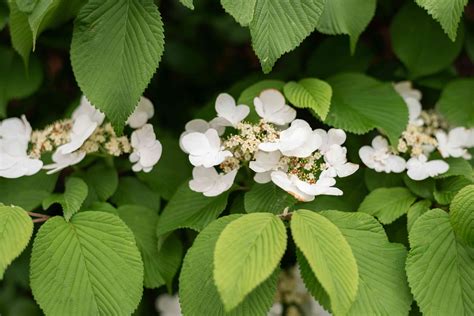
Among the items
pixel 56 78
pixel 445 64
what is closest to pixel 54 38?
pixel 56 78

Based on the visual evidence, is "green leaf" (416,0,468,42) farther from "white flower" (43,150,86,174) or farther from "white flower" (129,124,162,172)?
"white flower" (43,150,86,174)

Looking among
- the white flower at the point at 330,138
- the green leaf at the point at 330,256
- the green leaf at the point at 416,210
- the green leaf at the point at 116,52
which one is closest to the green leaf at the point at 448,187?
the green leaf at the point at 416,210

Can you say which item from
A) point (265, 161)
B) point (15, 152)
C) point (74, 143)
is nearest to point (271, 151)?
point (265, 161)

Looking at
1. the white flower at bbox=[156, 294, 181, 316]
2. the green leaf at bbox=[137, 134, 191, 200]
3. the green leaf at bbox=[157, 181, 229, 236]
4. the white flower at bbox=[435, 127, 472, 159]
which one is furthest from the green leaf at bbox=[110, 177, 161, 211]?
the white flower at bbox=[435, 127, 472, 159]

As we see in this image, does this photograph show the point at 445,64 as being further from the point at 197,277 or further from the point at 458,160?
the point at 197,277

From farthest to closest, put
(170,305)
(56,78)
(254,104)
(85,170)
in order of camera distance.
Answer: (56,78) < (170,305) < (85,170) < (254,104)

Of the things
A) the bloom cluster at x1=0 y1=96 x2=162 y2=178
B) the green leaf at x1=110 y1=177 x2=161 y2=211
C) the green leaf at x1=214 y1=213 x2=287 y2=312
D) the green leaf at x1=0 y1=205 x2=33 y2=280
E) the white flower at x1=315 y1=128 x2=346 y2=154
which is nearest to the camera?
the green leaf at x1=214 y1=213 x2=287 y2=312

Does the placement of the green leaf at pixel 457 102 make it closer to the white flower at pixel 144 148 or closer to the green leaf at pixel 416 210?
the green leaf at pixel 416 210

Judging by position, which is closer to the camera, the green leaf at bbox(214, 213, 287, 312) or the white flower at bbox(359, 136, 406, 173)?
the green leaf at bbox(214, 213, 287, 312)
